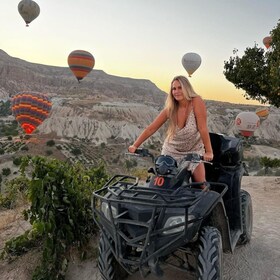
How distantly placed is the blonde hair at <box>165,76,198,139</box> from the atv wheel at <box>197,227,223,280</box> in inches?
50.0

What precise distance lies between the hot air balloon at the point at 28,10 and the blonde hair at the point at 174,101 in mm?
39906

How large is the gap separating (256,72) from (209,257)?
10763mm

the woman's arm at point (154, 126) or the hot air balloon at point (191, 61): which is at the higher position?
the hot air balloon at point (191, 61)

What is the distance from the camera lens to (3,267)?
4.60 metres

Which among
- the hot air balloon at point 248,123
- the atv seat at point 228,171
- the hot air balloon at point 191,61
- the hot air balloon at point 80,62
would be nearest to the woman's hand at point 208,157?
the atv seat at point 228,171

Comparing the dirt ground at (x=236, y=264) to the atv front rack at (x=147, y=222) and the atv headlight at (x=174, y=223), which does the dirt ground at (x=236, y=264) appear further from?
the atv headlight at (x=174, y=223)

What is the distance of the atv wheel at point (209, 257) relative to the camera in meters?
2.95

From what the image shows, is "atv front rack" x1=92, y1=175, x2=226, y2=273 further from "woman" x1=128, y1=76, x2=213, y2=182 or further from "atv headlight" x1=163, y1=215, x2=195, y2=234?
"woman" x1=128, y1=76, x2=213, y2=182

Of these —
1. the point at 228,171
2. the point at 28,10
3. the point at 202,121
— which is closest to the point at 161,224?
the point at 202,121

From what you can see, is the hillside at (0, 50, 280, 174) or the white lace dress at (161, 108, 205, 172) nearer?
the white lace dress at (161, 108, 205, 172)

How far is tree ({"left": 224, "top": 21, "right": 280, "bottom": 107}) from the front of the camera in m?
11.8

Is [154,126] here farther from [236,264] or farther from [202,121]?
[236,264]

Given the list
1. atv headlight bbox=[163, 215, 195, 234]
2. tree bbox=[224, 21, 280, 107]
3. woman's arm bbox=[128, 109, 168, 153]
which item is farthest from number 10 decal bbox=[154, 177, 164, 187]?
tree bbox=[224, 21, 280, 107]

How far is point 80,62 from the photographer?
45.3 meters
